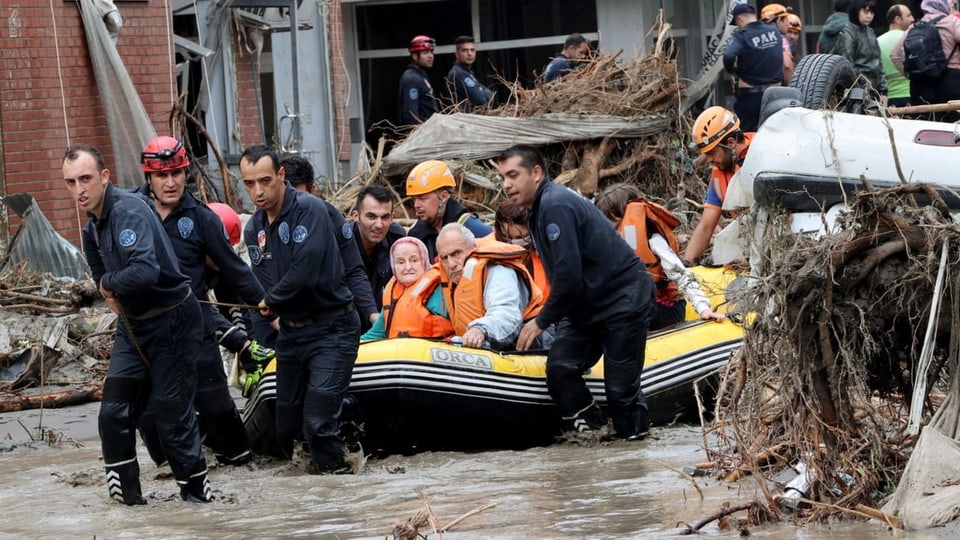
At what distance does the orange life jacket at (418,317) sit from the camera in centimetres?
943

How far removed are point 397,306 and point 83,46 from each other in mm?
6390

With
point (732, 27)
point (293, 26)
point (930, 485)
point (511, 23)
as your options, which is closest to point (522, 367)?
point (930, 485)

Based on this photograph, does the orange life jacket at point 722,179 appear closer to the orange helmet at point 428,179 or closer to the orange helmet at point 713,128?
the orange helmet at point 713,128

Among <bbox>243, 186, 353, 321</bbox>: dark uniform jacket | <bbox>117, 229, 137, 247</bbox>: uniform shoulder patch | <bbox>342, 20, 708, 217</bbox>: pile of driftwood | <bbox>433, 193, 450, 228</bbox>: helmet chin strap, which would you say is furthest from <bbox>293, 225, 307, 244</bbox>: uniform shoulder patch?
<bbox>342, 20, 708, 217</bbox>: pile of driftwood

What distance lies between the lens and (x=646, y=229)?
9734 mm

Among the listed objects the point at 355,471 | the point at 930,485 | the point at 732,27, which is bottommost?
the point at 355,471

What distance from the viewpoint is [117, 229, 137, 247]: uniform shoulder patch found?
24.2ft

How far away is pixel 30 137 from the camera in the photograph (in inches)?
567

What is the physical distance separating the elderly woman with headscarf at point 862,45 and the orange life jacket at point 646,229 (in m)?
5.67

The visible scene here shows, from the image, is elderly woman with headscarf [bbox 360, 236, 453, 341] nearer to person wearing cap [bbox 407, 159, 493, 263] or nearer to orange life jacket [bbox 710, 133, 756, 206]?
person wearing cap [bbox 407, 159, 493, 263]

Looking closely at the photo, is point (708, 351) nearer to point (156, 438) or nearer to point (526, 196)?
point (526, 196)

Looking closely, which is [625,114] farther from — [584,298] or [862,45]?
[584,298]

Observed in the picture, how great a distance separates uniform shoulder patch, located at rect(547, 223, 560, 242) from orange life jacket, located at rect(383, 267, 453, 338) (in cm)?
107

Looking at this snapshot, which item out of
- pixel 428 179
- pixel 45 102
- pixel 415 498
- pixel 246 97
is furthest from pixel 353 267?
pixel 246 97
